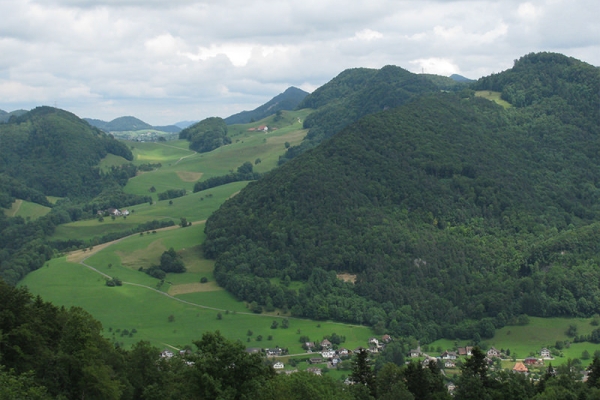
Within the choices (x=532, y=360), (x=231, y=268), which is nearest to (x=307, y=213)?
(x=231, y=268)

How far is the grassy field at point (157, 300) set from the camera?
293ft

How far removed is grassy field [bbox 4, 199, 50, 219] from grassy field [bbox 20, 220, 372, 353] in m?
46.4

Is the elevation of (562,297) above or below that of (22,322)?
below

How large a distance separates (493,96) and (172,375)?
13298 cm

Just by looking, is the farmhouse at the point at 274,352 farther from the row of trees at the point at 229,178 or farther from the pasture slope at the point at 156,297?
the row of trees at the point at 229,178

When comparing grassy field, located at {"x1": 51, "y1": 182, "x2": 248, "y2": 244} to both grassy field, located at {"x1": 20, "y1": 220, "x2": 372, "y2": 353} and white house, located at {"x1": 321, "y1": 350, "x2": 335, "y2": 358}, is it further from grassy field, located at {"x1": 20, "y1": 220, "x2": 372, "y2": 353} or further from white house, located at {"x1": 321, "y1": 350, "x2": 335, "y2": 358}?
white house, located at {"x1": 321, "y1": 350, "x2": 335, "y2": 358}

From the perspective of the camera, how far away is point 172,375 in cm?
4569

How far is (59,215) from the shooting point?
156500 millimetres

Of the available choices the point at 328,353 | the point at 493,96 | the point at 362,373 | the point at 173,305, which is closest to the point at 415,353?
the point at 328,353

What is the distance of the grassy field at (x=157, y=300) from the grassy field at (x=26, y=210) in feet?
152

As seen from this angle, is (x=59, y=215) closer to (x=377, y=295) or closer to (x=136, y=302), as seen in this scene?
(x=136, y=302)

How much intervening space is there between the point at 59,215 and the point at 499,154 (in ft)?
311

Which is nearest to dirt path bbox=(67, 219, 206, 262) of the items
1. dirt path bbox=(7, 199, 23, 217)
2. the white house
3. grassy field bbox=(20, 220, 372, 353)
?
grassy field bbox=(20, 220, 372, 353)

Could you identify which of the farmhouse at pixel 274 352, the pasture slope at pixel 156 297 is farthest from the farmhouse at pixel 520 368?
the farmhouse at pixel 274 352
